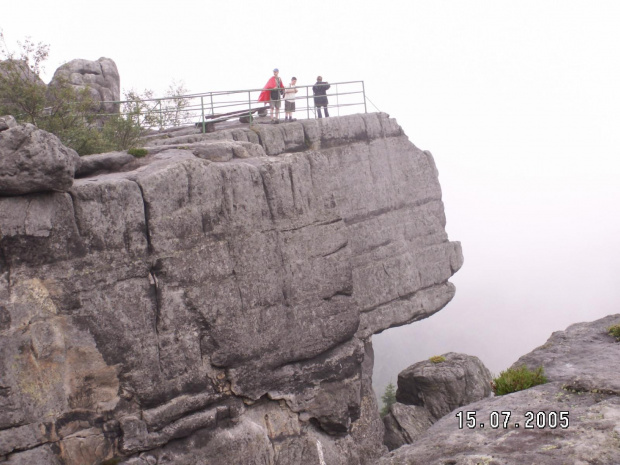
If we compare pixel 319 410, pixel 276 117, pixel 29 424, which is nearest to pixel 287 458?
pixel 319 410

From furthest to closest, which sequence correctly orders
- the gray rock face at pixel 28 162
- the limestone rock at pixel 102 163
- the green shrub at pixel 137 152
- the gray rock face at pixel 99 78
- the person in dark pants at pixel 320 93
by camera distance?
the gray rock face at pixel 99 78 → the person in dark pants at pixel 320 93 → the green shrub at pixel 137 152 → the limestone rock at pixel 102 163 → the gray rock face at pixel 28 162

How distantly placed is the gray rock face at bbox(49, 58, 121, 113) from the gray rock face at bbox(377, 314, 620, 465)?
28947mm

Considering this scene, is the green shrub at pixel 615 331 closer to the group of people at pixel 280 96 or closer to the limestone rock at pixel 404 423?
the limestone rock at pixel 404 423

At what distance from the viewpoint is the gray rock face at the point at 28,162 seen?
61.4ft

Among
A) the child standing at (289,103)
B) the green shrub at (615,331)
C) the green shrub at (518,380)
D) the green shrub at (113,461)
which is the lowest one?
the green shrub at (113,461)

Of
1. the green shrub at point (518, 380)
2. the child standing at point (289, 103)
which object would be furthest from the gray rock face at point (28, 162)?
the child standing at point (289, 103)

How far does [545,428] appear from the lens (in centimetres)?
1484

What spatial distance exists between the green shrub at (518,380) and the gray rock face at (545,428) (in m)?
0.39

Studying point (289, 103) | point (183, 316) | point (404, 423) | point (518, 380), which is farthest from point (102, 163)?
point (404, 423)

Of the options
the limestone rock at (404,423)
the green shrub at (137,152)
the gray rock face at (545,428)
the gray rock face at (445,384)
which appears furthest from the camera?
the gray rock face at (445,384)

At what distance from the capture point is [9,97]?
27.0m

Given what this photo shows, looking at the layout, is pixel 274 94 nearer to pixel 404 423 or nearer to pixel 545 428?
pixel 404 423

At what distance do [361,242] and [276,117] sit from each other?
8481 millimetres

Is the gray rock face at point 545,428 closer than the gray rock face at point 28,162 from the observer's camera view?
Yes
